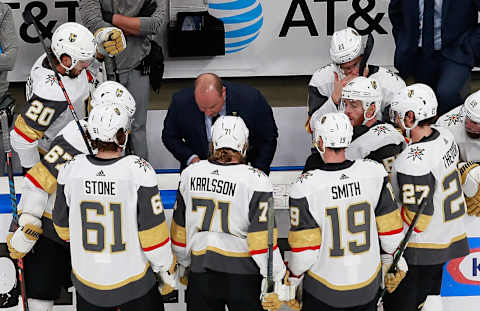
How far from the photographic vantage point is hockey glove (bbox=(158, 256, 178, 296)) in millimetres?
3615

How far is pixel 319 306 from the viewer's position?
11.8 feet

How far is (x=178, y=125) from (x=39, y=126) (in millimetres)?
1046

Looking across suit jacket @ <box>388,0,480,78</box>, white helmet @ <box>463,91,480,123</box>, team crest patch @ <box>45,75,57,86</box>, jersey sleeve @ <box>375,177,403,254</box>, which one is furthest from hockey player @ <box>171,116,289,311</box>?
suit jacket @ <box>388,0,480,78</box>

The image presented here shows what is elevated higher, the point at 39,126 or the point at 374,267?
the point at 39,126

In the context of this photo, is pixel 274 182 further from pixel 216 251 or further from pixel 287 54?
pixel 287 54

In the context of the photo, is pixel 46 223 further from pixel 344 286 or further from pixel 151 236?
pixel 344 286

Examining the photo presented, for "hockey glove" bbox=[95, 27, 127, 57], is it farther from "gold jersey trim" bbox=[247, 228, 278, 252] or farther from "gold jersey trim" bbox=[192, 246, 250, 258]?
"gold jersey trim" bbox=[247, 228, 278, 252]

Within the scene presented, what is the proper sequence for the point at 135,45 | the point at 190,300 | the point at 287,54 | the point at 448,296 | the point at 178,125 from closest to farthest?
the point at 190,300, the point at 448,296, the point at 178,125, the point at 135,45, the point at 287,54

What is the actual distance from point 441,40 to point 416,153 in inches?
72.6

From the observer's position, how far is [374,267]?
3.56 m

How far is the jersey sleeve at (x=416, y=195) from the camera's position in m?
3.64

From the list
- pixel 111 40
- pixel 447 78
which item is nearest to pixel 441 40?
pixel 447 78

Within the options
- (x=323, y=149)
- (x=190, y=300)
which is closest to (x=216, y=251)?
(x=190, y=300)

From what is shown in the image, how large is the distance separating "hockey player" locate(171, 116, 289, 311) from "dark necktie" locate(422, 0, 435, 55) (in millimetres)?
2256
